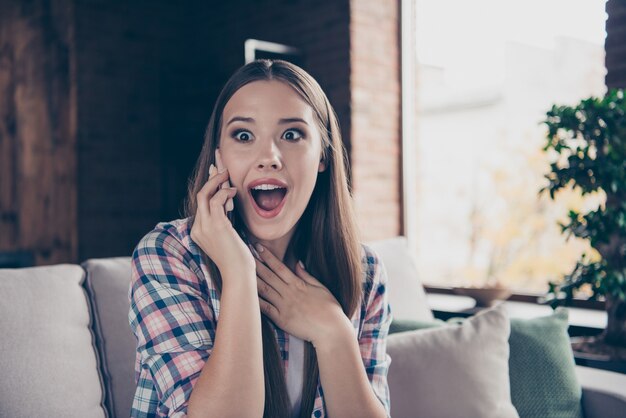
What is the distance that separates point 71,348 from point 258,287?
0.46m

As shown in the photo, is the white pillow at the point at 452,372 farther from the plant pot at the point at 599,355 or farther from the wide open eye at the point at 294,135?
the wide open eye at the point at 294,135

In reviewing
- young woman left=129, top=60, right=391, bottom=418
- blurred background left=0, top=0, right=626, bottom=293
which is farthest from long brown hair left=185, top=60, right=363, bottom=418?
blurred background left=0, top=0, right=626, bottom=293

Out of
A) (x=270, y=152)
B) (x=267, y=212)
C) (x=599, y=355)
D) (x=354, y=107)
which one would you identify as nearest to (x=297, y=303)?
(x=267, y=212)

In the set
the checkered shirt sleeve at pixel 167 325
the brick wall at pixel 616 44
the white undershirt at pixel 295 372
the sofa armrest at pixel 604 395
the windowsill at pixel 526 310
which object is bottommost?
the sofa armrest at pixel 604 395

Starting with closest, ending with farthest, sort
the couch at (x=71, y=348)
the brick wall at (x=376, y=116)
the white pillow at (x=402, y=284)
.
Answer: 1. the couch at (x=71, y=348)
2. the white pillow at (x=402, y=284)
3. the brick wall at (x=376, y=116)

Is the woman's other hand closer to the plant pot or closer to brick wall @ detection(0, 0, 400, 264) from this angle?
the plant pot

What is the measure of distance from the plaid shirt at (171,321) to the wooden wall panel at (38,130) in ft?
9.99

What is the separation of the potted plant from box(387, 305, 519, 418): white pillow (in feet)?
1.73

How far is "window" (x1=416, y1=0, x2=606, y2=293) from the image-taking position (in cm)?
297

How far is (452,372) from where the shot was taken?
1.49m

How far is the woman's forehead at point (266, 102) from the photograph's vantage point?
3.71 feet

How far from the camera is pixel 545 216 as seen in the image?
121 inches

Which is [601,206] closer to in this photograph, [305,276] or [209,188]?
[305,276]

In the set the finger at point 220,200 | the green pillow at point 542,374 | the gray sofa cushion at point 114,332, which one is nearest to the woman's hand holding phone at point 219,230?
the finger at point 220,200
